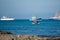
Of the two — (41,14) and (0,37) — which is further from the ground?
(41,14)

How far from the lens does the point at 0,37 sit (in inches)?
175

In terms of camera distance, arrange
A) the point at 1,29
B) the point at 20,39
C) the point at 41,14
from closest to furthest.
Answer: the point at 20,39 < the point at 41,14 < the point at 1,29

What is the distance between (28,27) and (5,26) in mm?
633

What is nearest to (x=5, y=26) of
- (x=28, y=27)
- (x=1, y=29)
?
(x=1, y=29)

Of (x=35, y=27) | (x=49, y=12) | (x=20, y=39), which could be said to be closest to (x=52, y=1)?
(x=49, y=12)

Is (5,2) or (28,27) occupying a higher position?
(5,2)

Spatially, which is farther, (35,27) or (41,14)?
(35,27)

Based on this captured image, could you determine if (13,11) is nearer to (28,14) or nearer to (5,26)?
(28,14)

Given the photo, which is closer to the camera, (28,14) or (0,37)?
(0,37)

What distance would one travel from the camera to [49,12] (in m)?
5.09

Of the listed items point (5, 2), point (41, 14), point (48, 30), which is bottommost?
point (48, 30)

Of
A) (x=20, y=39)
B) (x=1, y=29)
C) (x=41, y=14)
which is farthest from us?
(x=1, y=29)

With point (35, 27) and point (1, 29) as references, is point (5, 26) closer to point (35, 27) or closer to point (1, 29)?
point (1, 29)

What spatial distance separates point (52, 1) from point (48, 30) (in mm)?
908
